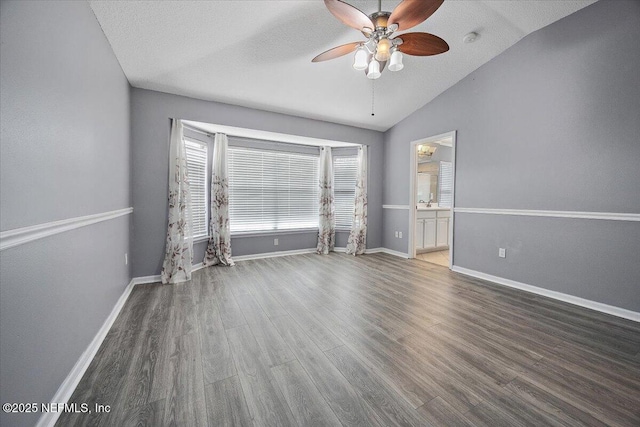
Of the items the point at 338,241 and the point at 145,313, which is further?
the point at 338,241

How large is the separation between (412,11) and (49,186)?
7.93ft

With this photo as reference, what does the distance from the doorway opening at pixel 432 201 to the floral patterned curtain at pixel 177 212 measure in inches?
145

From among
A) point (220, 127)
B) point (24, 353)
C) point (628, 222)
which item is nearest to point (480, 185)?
point (628, 222)

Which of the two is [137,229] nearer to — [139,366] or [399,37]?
[139,366]

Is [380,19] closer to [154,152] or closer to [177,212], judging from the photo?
[154,152]

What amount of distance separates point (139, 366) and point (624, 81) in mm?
4619

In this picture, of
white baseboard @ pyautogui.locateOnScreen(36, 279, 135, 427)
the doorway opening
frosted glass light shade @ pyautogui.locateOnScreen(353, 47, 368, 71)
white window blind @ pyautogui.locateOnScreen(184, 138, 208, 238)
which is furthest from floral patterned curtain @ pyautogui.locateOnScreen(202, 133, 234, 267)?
the doorway opening

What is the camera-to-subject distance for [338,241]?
5.11 m

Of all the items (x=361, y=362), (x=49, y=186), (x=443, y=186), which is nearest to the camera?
(x=49, y=186)

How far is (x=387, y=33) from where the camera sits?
1.91 metres

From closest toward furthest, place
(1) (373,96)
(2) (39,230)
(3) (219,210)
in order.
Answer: (2) (39,230) → (1) (373,96) → (3) (219,210)

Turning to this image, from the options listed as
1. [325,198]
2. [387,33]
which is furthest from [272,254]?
[387,33]

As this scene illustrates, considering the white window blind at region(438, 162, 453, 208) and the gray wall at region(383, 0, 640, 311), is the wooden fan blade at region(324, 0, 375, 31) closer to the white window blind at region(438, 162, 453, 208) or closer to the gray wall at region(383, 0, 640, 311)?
the gray wall at region(383, 0, 640, 311)

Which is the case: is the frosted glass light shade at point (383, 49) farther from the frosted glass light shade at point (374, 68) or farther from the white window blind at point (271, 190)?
the white window blind at point (271, 190)
